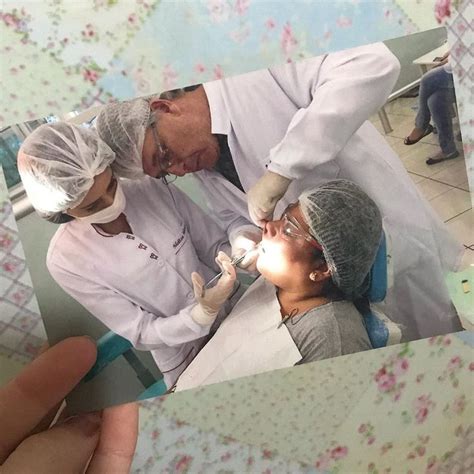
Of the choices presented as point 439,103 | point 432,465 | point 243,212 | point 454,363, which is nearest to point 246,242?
point 243,212

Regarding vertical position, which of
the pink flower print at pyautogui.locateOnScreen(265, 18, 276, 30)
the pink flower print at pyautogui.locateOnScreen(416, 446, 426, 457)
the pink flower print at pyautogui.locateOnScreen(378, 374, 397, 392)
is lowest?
the pink flower print at pyautogui.locateOnScreen(416, 446, 426, 457)

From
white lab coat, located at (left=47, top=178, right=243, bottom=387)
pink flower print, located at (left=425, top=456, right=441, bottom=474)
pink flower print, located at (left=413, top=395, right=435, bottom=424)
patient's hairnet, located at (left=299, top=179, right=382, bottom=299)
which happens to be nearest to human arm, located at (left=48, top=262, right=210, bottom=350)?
white lab coat, located at (left=47, top=178, right=243, bottom=387)

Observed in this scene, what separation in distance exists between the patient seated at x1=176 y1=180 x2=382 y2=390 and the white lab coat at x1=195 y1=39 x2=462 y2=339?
0.03m

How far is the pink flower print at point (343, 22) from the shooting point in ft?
2.61

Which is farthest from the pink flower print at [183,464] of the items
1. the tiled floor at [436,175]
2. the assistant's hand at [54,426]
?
the tiled floor at [436,175]

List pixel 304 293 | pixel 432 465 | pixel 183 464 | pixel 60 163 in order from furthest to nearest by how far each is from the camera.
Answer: pixel 432 465 → pixel 183 464 → pixel 304 293 → pixel 60 163

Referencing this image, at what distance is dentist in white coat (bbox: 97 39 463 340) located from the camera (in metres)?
0.77

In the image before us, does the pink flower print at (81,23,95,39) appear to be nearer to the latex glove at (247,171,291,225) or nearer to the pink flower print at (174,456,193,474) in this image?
the latex glove at (247,171,291,225)

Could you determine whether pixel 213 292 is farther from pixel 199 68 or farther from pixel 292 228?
pixel 199 68

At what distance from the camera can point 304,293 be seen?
0.84 metres

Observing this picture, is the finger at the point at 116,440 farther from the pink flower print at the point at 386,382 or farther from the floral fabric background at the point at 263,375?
the pink flower print at the point at 386,382

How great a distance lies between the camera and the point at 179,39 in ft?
2.55

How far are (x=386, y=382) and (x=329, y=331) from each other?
193 millimetres

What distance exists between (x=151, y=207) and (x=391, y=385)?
0.53 metres
